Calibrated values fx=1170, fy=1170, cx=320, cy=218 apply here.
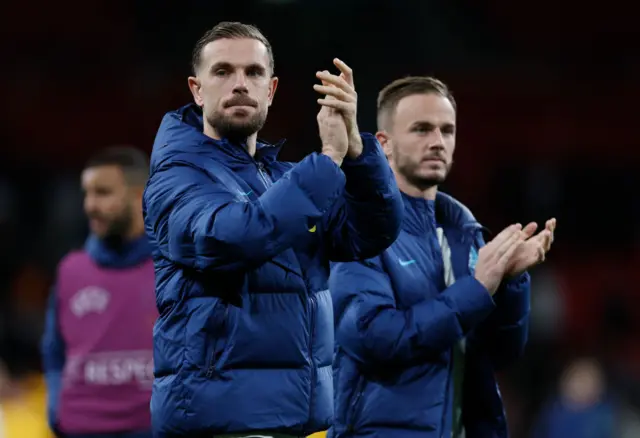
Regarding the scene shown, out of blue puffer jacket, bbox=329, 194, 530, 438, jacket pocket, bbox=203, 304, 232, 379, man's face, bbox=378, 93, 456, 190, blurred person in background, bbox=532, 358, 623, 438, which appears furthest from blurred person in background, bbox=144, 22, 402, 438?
blurred person in background, bbox=532, 358, 623, 438

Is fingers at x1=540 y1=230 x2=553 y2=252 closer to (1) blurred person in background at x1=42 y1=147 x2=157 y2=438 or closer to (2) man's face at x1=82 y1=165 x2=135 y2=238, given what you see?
(1) blurred person in background at x1=42 y1=147 x2=157 y2=438

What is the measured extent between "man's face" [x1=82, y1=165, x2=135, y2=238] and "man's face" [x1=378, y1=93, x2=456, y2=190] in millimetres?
1861

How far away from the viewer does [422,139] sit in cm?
400

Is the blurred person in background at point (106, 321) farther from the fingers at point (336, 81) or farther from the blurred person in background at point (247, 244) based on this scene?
the fingers at point (336, 81)

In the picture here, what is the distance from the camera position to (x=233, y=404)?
2951mm

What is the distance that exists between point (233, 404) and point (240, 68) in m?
0.93

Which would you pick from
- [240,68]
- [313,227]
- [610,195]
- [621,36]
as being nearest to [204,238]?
[313,227]

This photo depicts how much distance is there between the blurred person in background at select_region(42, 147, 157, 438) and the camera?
208 inches

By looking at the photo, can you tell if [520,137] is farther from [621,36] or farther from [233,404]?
[233,404]

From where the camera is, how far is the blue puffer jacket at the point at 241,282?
2924mm

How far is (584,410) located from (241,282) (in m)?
7.96

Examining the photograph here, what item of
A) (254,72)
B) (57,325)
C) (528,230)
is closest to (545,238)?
(528,230)

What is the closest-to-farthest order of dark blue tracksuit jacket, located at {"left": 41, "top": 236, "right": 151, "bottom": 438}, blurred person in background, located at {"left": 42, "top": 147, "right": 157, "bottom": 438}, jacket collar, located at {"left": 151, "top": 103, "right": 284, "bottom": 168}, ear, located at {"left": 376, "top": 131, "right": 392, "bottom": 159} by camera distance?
jacket collar, located at {"left": 151, "top": 103, "right": 284, "bottom": 168} → ear, located at {"left": 376, "top": 131, "right": 392, "bottom": 159} → blurred person in background, located at {"left": 42, "top": 147, "right": 157, "bottom": 438} → dark blue tracksuit jacket, located at {"left": 41, "top": 236, "right": 151, "bottom": 438}

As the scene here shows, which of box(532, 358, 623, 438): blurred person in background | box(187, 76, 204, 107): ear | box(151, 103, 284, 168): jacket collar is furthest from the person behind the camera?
box(532, 358, 623, 438): blurred person in background
